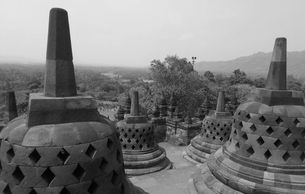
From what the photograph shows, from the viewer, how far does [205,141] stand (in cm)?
1124

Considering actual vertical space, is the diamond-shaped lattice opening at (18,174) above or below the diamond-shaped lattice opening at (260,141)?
above

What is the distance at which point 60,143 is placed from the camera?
2.84m

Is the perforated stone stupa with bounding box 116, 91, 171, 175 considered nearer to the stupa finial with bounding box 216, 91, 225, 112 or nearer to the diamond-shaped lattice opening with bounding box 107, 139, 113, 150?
the stupa finial with bounding box 216, 91, 225, 112

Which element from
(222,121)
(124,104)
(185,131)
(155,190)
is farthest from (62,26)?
(124,104)

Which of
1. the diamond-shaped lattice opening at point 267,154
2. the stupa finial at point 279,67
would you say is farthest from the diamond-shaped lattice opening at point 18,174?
the stupa finial at point 279,67

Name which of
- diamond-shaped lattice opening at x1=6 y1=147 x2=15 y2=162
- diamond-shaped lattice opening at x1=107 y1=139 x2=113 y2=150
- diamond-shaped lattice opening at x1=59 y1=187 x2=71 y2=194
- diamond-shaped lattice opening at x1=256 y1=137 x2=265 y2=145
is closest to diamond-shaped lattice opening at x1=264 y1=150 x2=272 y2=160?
diamond-shaped lattice opening at x1=256 y1=137 x2=265 y2=145

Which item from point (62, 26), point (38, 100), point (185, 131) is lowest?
point (185, 131)

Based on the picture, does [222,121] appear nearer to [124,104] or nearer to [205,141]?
[205,141]

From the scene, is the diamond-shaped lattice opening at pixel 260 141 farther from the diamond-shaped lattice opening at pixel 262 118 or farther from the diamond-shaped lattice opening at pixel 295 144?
the diamond-shaped lattice opening at pixel 295 144

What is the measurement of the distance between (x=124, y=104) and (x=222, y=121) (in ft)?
28.7

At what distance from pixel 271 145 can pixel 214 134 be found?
603cm

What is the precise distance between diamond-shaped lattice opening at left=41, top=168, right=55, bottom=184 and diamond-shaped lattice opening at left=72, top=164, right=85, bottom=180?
0.84 feet

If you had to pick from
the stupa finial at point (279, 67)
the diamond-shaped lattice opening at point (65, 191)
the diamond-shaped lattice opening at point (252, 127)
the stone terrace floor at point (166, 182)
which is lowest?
the stone terrace floor at point (166, 182)

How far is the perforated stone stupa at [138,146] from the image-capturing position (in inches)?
356
